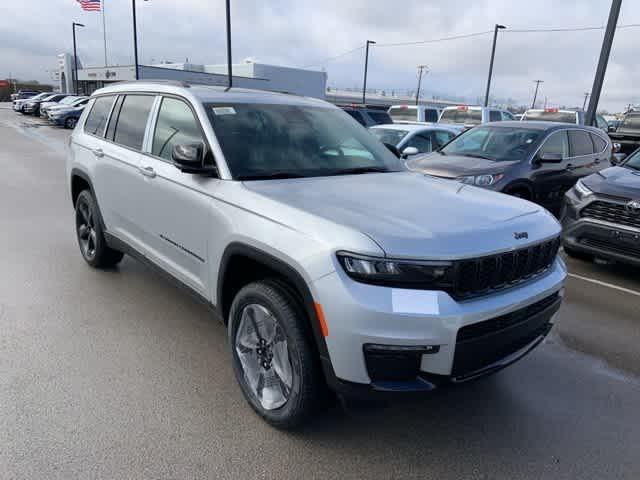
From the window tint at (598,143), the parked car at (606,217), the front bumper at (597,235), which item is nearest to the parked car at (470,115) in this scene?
the window tint at (598,143)

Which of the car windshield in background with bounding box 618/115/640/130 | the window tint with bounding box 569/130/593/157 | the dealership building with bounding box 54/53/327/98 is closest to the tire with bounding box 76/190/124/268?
the window tint with bounding box 569/130/593/157

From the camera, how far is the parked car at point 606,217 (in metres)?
5.17

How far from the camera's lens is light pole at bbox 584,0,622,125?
11.9m

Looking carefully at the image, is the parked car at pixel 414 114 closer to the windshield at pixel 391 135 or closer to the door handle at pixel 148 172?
the windshield at pixel 391 135

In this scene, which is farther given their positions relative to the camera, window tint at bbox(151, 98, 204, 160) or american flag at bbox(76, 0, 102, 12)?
american flag at bbox(76, 0, 102, 12)

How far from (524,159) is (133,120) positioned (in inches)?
215

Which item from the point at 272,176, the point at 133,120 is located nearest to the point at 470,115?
the point at 133,120

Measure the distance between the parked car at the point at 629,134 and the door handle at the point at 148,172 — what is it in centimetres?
1604

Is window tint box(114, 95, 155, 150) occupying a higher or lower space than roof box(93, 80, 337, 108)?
lower

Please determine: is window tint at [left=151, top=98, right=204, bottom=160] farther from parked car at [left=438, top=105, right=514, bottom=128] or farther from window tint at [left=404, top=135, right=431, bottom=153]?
parked car at [left=438, top=105, right=514, bottom=128]

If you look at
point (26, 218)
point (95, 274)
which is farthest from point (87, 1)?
point (95, 274)

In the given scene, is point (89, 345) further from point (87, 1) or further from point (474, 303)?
point (87, 1)

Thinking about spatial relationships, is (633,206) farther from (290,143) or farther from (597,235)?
(290,143)

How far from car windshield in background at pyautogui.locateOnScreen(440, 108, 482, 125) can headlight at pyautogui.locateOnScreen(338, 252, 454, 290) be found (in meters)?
14.2
